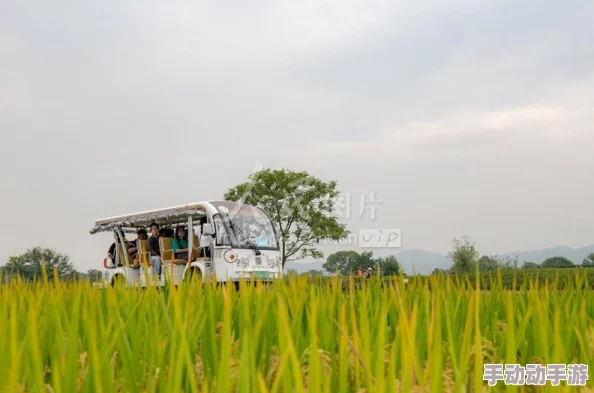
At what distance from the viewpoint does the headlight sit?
14392mm

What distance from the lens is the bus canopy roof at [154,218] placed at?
15492 mm

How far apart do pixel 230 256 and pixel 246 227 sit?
56.1 inches

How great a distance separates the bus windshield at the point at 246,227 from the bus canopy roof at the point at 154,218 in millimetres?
698

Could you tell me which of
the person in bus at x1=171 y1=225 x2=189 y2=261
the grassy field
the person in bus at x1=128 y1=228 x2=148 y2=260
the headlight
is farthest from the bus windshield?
the grassy field

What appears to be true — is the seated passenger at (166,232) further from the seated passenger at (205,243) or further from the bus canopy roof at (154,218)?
the seated passenger at (205,243)

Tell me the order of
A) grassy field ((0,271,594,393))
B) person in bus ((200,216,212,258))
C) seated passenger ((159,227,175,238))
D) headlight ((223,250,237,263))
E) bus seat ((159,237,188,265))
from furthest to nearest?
1. seated passenger ((159,227,175,238))
2. bus seat ((159,237,188,265))
3. person in bus ((200,216,212,258))
4. headlight ((223,250,237,263))
5. grassy field ((0,271,594,393))

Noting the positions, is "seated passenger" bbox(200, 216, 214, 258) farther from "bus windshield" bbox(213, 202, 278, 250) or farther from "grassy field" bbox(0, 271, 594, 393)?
"grassy field" bbox(0, 271, 594, 393)

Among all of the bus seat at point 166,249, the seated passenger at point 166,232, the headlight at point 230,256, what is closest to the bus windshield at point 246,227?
the headlight at point 230,256

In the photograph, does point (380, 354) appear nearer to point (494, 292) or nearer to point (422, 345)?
point (422, 345)

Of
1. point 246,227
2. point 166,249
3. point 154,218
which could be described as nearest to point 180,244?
point 166,249

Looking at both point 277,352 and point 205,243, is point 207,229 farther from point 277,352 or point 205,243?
point 277,352

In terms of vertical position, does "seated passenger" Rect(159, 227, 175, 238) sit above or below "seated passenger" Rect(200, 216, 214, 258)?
above

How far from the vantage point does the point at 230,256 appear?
14461 millimetres

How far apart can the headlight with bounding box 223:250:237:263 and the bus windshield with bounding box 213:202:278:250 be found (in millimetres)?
277
